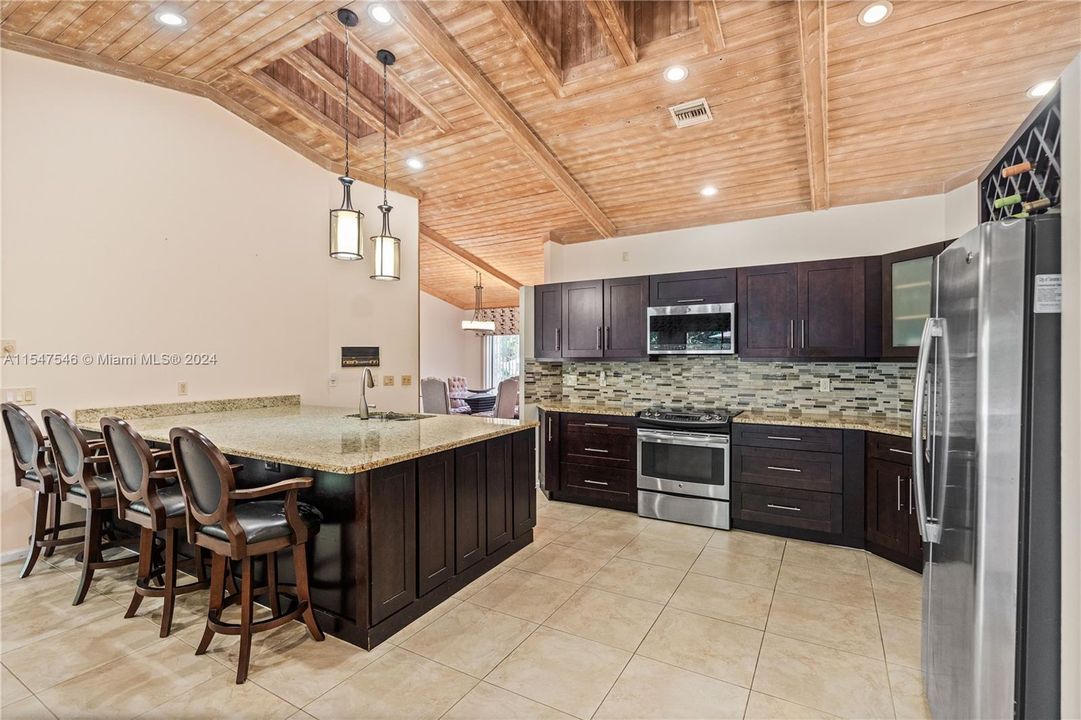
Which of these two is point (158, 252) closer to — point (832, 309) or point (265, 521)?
point (265, 521)

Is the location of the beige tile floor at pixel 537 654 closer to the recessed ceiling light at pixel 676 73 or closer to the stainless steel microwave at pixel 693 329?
the stainless steel microwave at pixel 693 329

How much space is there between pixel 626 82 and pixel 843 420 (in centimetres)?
284

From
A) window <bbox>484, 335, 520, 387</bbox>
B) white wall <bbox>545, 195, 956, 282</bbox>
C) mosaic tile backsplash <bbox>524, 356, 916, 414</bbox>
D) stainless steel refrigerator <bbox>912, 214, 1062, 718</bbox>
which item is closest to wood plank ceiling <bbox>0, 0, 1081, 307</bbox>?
white wall <bbox>545, 195, 956, 282</bbox>

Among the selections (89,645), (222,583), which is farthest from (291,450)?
(89,645)

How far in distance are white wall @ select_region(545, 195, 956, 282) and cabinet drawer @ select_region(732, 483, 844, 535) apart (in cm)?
206

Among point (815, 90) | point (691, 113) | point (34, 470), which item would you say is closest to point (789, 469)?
point (815, 90)

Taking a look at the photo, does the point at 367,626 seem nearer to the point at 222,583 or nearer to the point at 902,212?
the point at 222,583

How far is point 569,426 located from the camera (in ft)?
15.1

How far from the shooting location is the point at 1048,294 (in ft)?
4.12

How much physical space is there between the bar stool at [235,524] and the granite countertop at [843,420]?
9.94 feet

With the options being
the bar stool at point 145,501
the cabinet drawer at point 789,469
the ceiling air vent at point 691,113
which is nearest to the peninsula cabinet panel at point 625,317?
the cabinet drawer at point 789,469

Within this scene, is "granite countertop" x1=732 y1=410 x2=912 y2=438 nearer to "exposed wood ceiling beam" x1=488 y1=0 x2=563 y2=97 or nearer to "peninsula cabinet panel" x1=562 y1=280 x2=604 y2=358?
"peninsula cabinet panel" x1=562 y1=280 x2=604 y2=358

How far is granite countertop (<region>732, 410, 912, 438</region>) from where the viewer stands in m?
3.36

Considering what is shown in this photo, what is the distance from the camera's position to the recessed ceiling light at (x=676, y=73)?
307 cm
